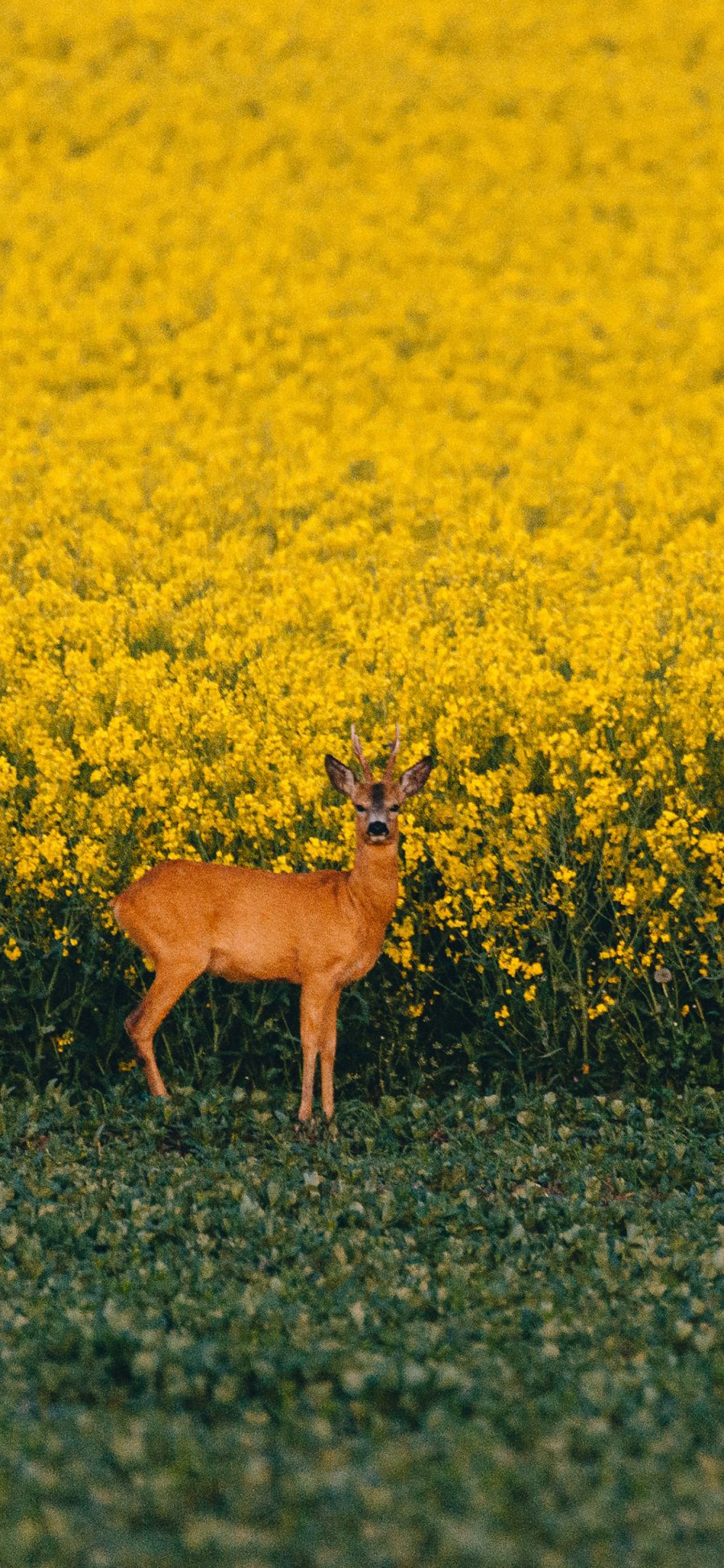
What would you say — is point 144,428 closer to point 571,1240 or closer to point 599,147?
point 599,147

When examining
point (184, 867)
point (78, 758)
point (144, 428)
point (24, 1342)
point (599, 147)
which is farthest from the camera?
point (599, 147)

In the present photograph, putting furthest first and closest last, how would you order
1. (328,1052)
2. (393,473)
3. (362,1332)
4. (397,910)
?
(393,473) < (397,910) < (328,1052) < (362,1332)

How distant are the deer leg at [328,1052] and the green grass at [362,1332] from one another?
196 millimetres

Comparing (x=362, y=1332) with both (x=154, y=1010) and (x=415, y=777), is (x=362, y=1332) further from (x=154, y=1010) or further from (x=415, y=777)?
(x=415, y=777)

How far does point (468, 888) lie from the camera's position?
32.5 feet

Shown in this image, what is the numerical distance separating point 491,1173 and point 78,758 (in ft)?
11.7

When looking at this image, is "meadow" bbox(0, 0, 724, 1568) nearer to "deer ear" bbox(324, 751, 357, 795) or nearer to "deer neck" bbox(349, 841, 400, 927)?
"deer neck" bbox(349, 841, 400, 927)

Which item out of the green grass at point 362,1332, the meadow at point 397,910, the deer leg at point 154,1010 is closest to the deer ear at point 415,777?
the meadow at point 397,910

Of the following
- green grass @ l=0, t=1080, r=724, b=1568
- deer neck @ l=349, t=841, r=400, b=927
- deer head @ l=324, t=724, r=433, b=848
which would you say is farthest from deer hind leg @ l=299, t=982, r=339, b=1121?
deer head @ l=324, t=724, r=433, b=848

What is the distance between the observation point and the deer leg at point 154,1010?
906cm

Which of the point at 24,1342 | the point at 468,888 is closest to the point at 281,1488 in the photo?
the point at 24,1342

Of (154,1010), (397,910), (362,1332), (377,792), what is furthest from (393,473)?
(362,1332)

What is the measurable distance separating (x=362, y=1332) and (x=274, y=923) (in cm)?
280

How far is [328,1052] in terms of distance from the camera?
9.33 metres
